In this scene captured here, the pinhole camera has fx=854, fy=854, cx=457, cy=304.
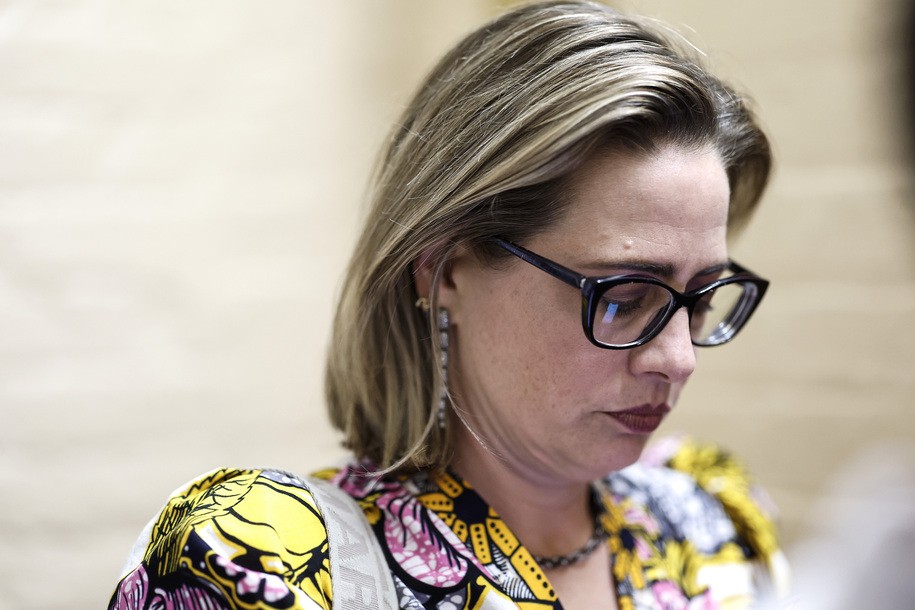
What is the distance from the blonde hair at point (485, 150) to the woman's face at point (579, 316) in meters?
0.03

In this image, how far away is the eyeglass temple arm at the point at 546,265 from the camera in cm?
97

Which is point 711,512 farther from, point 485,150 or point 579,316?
point 485,150

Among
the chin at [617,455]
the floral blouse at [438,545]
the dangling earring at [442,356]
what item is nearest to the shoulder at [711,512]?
the floral blouse at [438,545]

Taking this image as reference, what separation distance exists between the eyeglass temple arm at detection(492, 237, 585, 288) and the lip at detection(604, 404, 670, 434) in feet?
0.60

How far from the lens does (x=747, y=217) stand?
52.4 inches

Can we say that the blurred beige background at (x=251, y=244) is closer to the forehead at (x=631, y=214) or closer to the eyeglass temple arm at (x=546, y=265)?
the forehead at (x=631, y=214)

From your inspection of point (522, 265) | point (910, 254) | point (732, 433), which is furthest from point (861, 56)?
point (522, 265)

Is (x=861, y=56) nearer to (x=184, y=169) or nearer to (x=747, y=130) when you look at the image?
(x=747, y=130)

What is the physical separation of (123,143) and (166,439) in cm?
58

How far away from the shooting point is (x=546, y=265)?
3.24ft

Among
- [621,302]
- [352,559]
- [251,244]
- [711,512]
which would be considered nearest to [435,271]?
[621,302]

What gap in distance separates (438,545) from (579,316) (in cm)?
32

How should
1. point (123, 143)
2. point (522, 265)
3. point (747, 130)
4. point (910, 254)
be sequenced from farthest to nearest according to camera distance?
point (910, 254) → point (123, 143) → point (747, 130) → point (522, 265)

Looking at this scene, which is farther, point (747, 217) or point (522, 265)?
point (747, 217)
